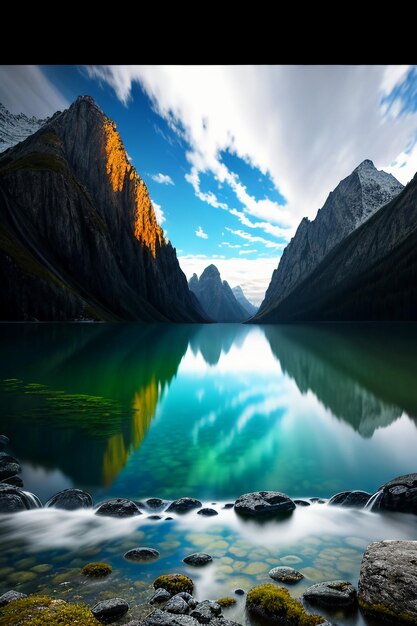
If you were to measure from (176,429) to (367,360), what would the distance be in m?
35.9

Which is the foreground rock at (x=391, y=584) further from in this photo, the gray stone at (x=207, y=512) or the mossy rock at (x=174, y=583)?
the gray stone at (x=207, y=512)

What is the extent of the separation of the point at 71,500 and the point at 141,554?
4.01 m

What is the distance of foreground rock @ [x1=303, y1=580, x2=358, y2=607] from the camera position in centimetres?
653

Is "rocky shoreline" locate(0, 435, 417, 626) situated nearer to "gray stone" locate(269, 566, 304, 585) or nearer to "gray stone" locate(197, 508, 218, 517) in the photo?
"gray stone" locate(269, 566, 304, 585)

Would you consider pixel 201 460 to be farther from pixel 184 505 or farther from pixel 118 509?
pixel 118 509

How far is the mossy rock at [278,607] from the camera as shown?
19.9 feet

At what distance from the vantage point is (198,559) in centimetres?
809

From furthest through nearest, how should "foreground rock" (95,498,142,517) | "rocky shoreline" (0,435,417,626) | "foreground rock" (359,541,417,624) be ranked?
"foreground rock" (95,498,142,517)
"foreground rock" (359,541,417,624)
"rocky shoreline" (0,435,417,626)

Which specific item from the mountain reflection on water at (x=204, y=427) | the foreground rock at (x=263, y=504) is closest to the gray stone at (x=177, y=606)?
the foreground rock at (x=263, y=504)

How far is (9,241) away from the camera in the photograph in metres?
125

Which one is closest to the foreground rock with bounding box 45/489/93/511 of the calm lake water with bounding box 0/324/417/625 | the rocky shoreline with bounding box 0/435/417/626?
the calm lake water with bounding box 0/324/417/625

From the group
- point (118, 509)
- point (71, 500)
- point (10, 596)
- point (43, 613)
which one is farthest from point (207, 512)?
point (43, 613)

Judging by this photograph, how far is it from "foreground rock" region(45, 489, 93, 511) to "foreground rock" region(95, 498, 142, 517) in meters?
0.67
